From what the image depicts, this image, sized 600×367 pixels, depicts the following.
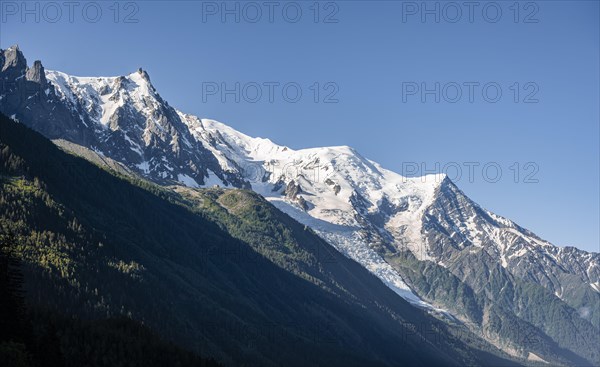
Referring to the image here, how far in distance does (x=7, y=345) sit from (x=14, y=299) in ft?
21.3

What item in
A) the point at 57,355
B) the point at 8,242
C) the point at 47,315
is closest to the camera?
the point at 8,242

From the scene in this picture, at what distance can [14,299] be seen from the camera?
105 meters

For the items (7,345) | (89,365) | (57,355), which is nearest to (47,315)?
(89,365)

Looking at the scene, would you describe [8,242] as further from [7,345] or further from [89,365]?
[89,365]

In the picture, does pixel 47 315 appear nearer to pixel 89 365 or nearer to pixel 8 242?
pixel 89 365

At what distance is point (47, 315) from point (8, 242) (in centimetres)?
9256

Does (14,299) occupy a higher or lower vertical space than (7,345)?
higher

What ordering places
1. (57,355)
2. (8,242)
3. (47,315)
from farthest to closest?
(47,315), (57,355), (8,242)

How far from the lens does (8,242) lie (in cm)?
10200

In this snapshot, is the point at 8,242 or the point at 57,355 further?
the point at 57,355

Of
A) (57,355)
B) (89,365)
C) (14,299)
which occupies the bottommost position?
(89,365)

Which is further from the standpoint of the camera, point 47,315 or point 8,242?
point 47,315

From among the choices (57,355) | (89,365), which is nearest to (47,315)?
(89,365)

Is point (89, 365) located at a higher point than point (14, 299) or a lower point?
lower
